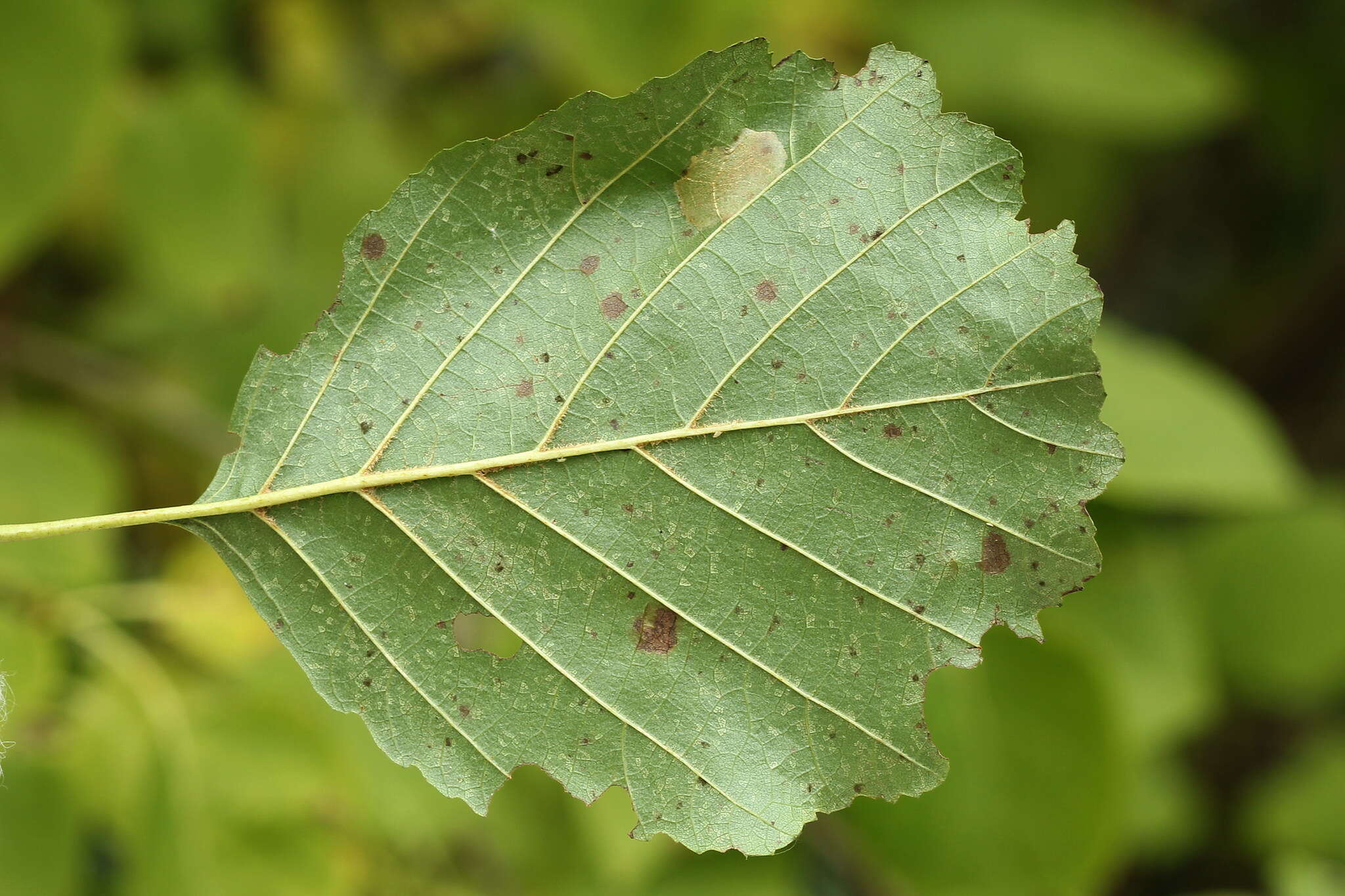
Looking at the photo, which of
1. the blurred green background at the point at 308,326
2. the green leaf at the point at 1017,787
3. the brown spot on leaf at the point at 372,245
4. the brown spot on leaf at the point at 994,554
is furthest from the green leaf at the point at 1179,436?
the brown spot on leaf at the point at 372,245

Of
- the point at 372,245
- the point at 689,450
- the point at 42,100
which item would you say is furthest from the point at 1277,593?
the point at 42,100

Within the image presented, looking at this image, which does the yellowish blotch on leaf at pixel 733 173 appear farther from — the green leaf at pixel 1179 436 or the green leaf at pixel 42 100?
the green leaf at pixel 42 100

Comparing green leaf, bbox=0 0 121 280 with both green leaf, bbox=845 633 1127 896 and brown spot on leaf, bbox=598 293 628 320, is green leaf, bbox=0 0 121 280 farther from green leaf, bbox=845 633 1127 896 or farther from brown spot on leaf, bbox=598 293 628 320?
green leaf, bbox=845 633 1127 896

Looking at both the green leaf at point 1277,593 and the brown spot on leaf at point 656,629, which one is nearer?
the brown spot on leaf at point 656,629

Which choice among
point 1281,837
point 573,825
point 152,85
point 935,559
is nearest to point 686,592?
point 935,559

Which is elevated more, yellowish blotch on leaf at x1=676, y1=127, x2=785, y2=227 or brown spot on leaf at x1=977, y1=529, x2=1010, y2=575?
yellowish blotch on leaf at x1=676, y1=127, x2=785, y2=227

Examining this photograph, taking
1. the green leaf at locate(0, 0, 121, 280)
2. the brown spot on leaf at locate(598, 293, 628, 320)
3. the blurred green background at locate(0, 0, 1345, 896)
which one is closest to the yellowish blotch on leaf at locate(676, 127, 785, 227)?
the brown spot on leaf at locate(598, 293, 628, 320)

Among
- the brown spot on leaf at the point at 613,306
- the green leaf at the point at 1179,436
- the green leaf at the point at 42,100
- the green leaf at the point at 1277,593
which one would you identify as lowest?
the green leaf at the point at 1277,593
